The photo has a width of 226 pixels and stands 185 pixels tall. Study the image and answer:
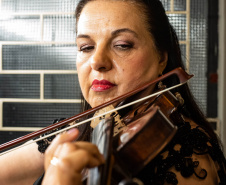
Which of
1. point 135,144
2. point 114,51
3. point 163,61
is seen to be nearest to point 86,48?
point 114,51

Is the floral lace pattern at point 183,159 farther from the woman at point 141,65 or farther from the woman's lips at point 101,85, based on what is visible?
the woman's lips at point 101,85

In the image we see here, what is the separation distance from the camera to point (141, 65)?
757 mm

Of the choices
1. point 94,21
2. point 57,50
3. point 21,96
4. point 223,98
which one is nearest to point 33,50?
point 57,50

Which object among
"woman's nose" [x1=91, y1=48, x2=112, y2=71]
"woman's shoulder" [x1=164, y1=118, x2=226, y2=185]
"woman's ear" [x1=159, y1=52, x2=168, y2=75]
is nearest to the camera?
"woman's shoulder" [x1=164, y1=118, x2=226, y2=185]

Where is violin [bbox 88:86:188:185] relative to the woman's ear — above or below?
below

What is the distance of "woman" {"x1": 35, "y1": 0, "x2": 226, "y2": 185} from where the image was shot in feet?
1.87

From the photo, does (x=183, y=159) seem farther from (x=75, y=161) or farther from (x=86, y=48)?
(x=86, y=48)

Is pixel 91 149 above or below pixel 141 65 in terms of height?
below

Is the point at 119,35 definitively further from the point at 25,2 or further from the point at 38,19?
the point at 25,2

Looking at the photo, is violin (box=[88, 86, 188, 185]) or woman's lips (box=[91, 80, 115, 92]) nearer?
violin (box=[88, 86, 188, 185])

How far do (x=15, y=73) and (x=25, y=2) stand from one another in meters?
0.64

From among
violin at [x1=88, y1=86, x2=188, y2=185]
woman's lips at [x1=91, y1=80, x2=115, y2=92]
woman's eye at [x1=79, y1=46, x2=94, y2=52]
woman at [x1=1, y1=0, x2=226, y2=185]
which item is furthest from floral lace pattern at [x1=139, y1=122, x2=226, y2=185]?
woman's eye at [x1=79, y1=46, x2=94, y2=52]

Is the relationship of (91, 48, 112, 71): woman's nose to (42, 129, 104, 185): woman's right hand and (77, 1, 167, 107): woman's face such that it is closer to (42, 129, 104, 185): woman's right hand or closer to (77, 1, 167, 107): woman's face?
(77, 1, 167, 107): woman's face

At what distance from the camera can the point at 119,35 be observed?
0.75 metres
